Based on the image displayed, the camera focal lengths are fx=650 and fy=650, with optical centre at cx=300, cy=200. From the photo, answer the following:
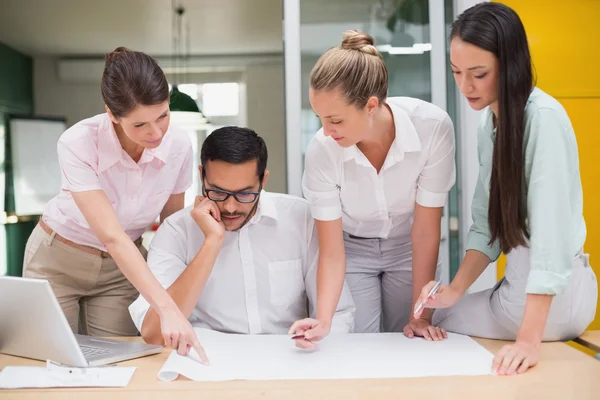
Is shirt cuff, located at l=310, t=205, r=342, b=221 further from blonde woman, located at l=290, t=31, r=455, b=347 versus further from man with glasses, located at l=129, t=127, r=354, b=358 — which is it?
man with glasses, located at l=129, t=127, r=354, b=358

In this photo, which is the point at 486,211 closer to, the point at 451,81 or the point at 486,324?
the point at 486,324

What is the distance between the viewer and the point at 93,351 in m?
1.59

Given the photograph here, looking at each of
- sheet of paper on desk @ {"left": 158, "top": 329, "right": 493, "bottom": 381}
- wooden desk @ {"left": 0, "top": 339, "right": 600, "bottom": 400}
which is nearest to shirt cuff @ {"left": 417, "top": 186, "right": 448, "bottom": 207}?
sheet of paper on desk @ {"left": 158, "top": 329, "right": 493, "bottom": 381}

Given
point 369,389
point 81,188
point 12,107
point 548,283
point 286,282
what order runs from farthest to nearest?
point 12,107 → point 286,282 → point 81,188 → point 548,283 → point 369,389

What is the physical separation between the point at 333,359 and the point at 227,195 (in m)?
0.62

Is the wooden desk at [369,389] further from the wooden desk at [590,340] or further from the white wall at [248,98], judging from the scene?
the white wall at [248,98]

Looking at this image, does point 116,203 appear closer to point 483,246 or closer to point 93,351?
point 93,351

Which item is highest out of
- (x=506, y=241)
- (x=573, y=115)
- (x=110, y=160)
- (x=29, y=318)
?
(x=573, y=115)

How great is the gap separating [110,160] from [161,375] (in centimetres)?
79

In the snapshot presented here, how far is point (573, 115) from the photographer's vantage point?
2771 millimetres

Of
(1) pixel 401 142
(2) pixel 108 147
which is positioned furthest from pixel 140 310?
(1) pixel 401 142

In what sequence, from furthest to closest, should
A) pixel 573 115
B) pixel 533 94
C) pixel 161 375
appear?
1. pixel 573 115
2. pixel 533 94
3. pixel 161 375

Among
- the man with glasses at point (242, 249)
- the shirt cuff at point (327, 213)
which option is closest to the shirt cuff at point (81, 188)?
the man with glasses at point (242, 249)

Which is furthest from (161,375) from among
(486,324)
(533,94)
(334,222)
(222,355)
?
(533,94)
